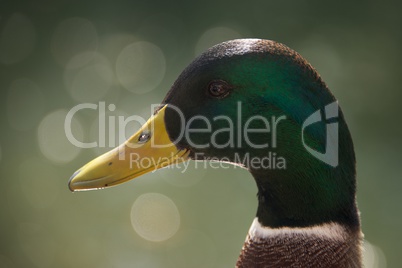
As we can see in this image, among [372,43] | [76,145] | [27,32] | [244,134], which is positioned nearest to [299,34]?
[372,43]

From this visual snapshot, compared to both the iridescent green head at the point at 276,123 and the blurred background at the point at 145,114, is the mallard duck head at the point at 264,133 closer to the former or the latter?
the iridescent green head at the point at 276,123

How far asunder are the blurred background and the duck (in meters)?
1.58

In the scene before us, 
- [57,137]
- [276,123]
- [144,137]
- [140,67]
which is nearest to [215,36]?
[140,67]

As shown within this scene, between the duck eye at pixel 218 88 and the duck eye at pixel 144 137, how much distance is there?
0.20m

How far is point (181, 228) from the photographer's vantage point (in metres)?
3.39

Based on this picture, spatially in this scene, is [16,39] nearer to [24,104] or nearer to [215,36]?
[24,104]

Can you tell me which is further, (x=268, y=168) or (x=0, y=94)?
(x=0, y=94)

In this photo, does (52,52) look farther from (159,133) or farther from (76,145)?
(159,133)

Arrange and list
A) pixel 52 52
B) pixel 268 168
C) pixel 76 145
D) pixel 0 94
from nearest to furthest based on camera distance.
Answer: pixel 268 168
pixel 76 145
pixel 0 94
pixel 52 52

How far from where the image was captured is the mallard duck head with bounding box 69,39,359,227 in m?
1.52

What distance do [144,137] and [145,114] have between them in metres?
2.25

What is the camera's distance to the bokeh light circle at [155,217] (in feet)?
11.0

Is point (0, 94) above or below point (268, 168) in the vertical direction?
above

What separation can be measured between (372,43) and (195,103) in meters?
3.02
